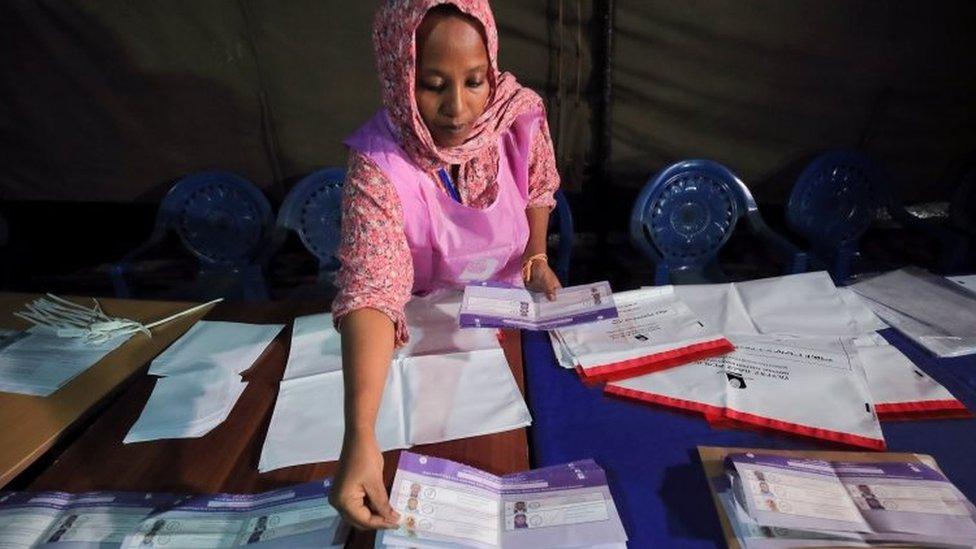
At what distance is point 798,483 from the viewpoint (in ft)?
2.75

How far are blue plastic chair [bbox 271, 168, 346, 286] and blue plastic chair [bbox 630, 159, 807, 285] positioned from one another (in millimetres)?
1243

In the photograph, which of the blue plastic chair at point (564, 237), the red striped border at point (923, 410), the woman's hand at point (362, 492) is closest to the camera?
the woman's hand at point (362, 492)

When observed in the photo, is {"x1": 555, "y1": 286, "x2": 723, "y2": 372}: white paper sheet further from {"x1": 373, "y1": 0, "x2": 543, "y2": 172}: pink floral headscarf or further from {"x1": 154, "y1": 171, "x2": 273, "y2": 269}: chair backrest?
{"x1": 154, "y1": 171, "x2": 273, "y2": 269}: chair backrest

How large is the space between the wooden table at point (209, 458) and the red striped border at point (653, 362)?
0.17 metres

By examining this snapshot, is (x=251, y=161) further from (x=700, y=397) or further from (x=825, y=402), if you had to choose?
(x=825, y=402)

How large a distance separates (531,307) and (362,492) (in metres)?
0.66

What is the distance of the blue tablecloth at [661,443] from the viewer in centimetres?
84

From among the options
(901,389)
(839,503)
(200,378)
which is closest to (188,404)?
(200,378)

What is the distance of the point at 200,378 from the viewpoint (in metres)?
1.26

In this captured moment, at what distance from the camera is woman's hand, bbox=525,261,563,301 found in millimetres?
1370

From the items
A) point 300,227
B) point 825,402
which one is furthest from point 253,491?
point 300,227

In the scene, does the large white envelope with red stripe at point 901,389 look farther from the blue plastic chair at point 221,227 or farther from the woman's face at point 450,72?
the blue plastic chair at point 221,227

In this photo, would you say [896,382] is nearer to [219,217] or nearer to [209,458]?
[209,458]

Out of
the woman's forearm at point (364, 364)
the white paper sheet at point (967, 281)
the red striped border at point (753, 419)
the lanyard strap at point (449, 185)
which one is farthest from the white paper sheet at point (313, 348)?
the white paper sheet at point (967, 281)
